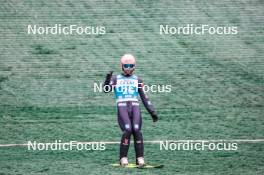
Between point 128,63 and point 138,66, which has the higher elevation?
point 138,66

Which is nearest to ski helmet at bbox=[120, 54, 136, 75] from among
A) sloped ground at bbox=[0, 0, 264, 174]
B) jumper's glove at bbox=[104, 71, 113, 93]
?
jumper's glove at bbox=[104, 71, 113, 93]

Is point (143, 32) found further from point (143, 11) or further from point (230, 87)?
point (230, 87)

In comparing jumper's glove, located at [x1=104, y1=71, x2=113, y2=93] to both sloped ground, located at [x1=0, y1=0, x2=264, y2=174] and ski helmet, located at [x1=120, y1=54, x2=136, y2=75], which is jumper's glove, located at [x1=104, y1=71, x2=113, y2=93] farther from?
sloped ground, located at [x1=0, y1=0, x2=264, y2=174]

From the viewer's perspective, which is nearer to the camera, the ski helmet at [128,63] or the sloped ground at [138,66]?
the ski helmet at [128,63]

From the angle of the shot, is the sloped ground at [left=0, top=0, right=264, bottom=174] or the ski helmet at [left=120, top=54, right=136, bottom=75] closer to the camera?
the ski helmet at [left=120, top=54, right=136, bottom=75]

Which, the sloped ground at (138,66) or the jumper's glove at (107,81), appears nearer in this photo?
the jumper's glove at (107,81)

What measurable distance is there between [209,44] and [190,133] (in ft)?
8.61

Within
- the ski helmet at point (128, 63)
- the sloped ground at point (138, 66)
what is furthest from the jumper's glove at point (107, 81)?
the sloped ground at point (138, 66)

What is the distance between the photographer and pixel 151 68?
13.8 metres

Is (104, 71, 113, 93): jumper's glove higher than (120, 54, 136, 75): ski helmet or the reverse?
the reverse

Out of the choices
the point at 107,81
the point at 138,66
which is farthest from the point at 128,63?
the point at 138,66

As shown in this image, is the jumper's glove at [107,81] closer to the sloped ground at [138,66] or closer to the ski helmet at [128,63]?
the ski helmet at [128,63]

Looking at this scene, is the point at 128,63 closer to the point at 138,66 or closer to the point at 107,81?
the point at 107,81

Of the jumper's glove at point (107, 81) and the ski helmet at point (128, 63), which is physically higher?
the ski helmet at point (128, 63)
